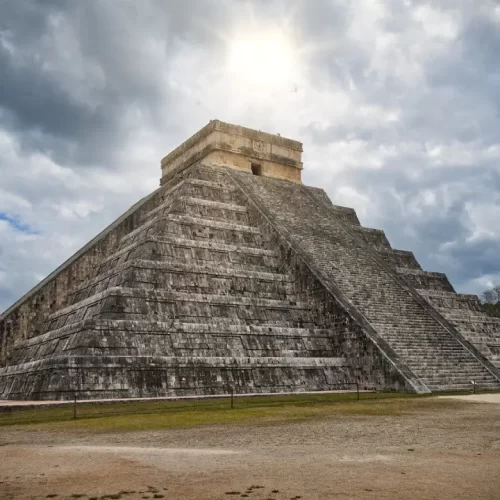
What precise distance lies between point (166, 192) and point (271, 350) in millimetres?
11242

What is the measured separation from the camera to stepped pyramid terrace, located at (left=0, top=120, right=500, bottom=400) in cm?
Result: 1553

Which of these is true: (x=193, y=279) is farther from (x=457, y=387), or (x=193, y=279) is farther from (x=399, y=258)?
(x=399, y=258)

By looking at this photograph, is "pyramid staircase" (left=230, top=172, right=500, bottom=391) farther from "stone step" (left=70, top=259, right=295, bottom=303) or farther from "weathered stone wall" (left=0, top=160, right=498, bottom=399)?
"stone step" (left=70, top=259, right=295, bottom=303)

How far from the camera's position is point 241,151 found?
28672mm

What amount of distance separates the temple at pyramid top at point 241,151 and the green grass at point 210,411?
51.3 ft

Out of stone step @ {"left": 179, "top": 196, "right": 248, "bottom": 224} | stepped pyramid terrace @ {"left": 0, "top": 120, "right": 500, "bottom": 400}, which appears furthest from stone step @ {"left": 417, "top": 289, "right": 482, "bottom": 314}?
stone step @ {"left": 179, "top": 196, "right": 248, "bottom": 224}

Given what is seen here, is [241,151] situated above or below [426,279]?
above

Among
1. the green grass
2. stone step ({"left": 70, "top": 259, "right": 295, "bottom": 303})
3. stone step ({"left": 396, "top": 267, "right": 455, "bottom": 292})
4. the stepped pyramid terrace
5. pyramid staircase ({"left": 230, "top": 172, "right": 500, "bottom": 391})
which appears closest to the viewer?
the green grass

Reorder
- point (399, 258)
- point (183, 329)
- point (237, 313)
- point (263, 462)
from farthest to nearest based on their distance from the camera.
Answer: point (399, 258) → point (237, 313) → point (183, 329) → point (263, 462)

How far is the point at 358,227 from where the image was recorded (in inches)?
1069

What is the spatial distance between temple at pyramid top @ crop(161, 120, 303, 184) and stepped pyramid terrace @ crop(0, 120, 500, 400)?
150 cm

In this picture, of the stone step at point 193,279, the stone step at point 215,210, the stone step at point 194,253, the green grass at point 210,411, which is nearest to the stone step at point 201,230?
the stone step at point 194,253

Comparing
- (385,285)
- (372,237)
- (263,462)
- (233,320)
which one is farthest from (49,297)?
(263,462)

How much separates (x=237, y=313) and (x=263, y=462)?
1164 centimetres
